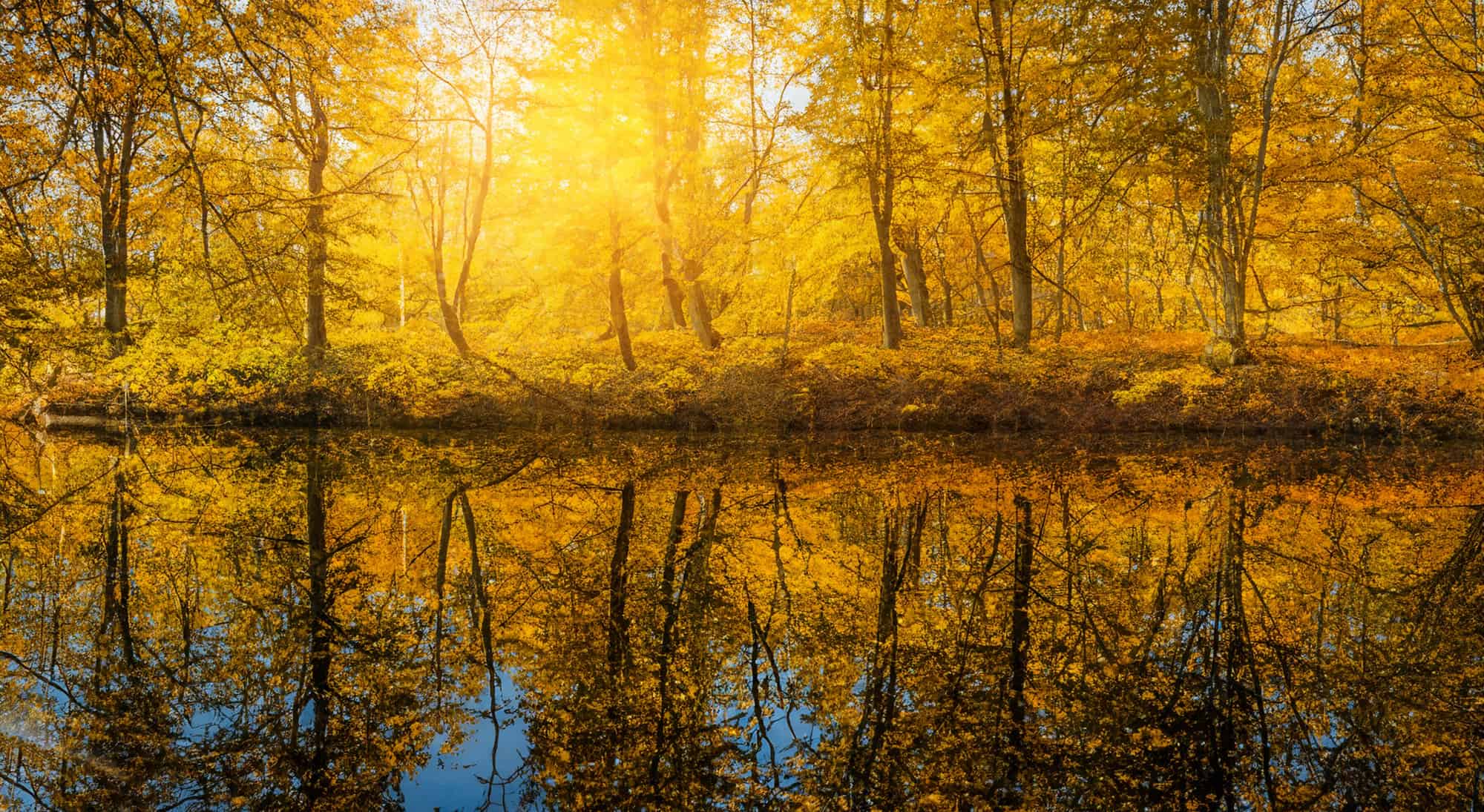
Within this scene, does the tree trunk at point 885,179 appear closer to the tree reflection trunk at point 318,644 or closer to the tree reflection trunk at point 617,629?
the tree reflection trunk at point 617,629

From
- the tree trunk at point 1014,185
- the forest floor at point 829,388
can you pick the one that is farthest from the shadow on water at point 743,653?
the tree trunk at point 1014,185

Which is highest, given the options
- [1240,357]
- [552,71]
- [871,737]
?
[552,71]

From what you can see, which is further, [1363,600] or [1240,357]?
[1240,357]

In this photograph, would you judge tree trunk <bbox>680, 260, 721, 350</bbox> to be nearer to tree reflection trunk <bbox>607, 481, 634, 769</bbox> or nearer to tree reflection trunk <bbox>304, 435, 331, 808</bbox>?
tree reflection trunk <bbox>304, 435, 331, 808</bbox>

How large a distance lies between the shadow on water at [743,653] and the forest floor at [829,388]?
805cm

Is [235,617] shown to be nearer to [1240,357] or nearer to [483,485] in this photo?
[483,485]

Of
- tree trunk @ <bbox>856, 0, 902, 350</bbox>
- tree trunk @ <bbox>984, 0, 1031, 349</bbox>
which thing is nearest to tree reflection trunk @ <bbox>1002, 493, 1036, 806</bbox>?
tree trunk @ <bbox>984, 0, 1031, 349</bbox>

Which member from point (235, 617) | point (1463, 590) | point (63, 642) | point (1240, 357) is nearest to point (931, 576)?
point (1463, 590)

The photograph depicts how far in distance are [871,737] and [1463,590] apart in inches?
176

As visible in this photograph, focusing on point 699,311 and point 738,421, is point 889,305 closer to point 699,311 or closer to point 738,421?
point 738,421

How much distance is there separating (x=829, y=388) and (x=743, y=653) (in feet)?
44.4

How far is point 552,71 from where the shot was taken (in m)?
17.1

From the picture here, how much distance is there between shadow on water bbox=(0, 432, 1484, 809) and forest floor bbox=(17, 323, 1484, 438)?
317 inches

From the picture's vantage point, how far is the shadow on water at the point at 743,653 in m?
2.73
